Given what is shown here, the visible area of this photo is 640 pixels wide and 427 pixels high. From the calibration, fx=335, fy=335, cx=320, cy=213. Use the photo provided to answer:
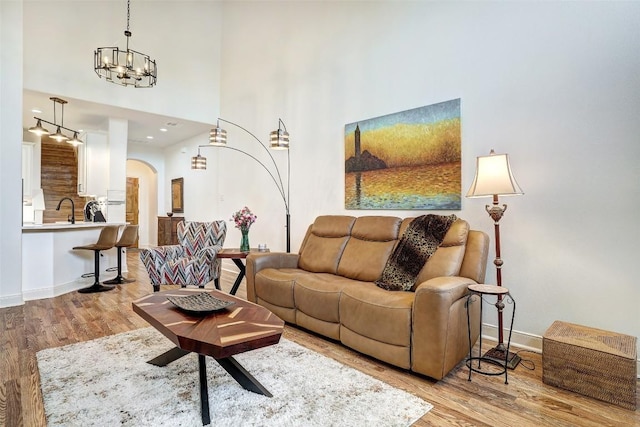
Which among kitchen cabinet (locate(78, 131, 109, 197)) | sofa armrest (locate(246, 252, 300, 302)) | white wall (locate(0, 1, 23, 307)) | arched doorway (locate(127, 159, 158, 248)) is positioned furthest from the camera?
arched doorway (locate(127, 159, 158, 248))

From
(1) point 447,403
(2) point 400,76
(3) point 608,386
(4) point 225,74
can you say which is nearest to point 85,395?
(1) point 447,403

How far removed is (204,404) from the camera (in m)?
1.69

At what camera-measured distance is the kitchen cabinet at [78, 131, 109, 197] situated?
5.98 meters

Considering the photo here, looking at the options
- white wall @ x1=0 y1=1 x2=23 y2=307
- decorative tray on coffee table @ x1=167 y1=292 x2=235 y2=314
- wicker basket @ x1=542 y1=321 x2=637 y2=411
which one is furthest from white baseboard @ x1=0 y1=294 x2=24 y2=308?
wicker basket @ x1=542 y1=321 x2=637 y2=411

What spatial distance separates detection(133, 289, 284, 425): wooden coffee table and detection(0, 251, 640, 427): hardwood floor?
70 centimetres

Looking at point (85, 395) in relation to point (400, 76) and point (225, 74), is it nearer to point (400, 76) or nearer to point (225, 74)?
point (400, 76)

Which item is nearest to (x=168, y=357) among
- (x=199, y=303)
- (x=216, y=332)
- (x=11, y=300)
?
(x=199, y=303)

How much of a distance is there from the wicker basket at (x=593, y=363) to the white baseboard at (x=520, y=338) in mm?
487

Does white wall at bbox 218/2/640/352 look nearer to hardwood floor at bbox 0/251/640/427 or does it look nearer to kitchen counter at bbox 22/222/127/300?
hardwood floor at bbox 0/251/640/427

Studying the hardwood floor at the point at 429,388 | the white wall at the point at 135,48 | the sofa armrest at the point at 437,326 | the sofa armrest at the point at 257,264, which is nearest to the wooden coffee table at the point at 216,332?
the hardwood floor at the point at 429,388

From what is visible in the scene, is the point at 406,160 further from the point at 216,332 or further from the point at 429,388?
the point at 216,332

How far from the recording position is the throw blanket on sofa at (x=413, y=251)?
2670 millimetres

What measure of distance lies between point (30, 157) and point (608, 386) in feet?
30.3

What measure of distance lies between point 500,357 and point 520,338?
39 centimetres
